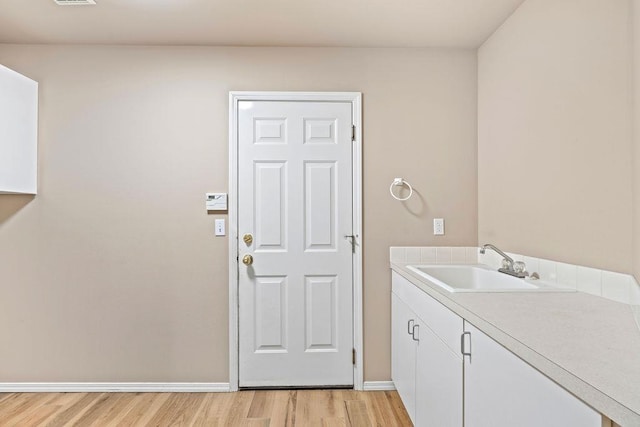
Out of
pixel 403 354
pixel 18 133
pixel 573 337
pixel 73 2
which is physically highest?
pixel 73 2

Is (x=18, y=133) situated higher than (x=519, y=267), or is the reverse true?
(x=18, y=133)

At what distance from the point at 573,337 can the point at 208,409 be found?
2253 millimetres

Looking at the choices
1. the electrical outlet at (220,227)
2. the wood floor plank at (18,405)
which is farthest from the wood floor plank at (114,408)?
the electrical outlet at (220,227)

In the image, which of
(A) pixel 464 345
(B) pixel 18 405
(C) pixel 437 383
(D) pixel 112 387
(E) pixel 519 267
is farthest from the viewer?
(D) pixel 112 387

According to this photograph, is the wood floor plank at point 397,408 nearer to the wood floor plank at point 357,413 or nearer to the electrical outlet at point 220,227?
the wood floor plank at point 357,413

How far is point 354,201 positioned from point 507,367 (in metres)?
1.87

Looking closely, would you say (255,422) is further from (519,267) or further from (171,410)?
(519,267)

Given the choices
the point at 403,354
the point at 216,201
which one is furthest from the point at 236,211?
the point at 403,354

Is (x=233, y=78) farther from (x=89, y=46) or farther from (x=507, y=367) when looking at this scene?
(x=507, y=367)

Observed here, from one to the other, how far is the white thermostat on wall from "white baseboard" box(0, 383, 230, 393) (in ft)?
4.01

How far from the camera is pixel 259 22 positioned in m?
2.57

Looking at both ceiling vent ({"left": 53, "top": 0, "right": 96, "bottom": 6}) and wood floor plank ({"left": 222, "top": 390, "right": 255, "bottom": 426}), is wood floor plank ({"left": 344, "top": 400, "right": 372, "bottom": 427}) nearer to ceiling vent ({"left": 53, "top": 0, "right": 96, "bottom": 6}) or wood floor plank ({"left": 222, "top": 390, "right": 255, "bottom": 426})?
wood floor plank ({"left": 222, "top": 390, "right": 255, "bottom": 426})

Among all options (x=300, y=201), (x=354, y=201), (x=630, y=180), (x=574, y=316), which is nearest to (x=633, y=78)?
(x=630, y=180)

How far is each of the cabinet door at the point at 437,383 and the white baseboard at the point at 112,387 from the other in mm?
1451
